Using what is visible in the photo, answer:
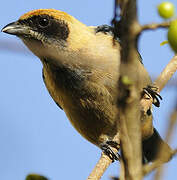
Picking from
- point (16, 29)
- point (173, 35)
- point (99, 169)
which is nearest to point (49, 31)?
point (16, 29)

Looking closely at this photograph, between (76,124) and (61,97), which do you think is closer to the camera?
(61,97)

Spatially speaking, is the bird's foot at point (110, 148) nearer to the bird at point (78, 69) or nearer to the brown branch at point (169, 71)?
the bird at point (78, 69)

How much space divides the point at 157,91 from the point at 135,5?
3599 mm

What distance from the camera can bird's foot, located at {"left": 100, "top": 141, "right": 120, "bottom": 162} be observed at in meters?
4.42

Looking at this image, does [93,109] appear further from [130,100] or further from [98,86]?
[130,100]

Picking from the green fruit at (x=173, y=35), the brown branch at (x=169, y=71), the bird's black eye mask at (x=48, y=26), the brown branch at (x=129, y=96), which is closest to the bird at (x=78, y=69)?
the bird's black eye mask at (x=48, y=26)

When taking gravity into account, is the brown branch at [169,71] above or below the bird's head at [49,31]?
below

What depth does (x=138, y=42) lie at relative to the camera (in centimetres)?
121

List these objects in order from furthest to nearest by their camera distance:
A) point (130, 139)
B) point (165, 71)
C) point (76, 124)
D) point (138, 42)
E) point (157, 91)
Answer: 1. point (76, 124)
2. point (157, 91)
3. point (165, 71)
4. point (130, 139)
5. point (138, 42)

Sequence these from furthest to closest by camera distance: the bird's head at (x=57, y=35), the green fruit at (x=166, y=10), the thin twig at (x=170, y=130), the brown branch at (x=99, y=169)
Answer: the bird's head at (x=57, y=35) → the brown branch at (x=99, y=169) → the green fruit at (x=166, y=10) → the thin twig at (x=170, y=130)

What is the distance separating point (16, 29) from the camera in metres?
4.70

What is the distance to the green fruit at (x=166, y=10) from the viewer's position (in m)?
1.50

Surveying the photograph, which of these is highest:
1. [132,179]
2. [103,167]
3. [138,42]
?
[103,167]

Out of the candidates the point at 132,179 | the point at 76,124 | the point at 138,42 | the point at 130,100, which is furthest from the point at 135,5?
the point at 76,124
